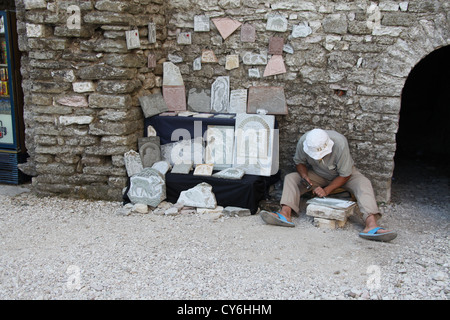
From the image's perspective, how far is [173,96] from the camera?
591 cm

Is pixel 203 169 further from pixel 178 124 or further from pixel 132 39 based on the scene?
pixel 132 39

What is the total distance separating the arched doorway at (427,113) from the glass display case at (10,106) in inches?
237

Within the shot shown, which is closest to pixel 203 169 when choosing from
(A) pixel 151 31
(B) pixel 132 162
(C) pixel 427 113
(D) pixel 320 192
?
(B) pixel 132 162

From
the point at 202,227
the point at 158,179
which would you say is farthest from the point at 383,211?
the point at 158,179

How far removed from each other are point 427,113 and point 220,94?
522cm

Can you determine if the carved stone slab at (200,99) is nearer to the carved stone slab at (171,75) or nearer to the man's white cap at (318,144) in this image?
the carved stone slab at (171,75)

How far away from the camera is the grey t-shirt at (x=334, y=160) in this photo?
193 inches

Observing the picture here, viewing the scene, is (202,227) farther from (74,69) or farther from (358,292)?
(74,69)

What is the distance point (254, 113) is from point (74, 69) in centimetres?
219

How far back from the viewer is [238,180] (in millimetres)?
5176

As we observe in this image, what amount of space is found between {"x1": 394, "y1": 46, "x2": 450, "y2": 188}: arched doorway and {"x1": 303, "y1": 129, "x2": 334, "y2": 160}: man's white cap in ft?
11.9

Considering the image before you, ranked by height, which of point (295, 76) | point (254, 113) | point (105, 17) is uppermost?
point (105, 17)

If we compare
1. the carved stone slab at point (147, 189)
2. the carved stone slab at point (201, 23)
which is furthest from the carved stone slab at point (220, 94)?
the carved stone slab at point (147, 189)

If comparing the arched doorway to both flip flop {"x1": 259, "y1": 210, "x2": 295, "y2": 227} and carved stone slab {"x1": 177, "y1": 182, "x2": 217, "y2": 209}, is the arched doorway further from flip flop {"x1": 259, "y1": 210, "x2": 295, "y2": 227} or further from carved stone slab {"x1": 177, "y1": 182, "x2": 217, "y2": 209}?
carved stone slab {"x1": 177, "y1": 182, "x2": 217, "y2": 209}
